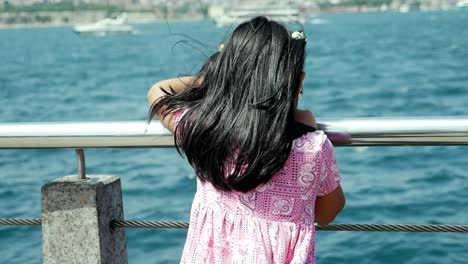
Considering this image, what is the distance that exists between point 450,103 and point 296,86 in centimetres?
2100

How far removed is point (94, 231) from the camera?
271 cm

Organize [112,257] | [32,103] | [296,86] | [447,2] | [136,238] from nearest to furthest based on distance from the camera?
[296,86]
[112,257]
[136,238]
[32,103]
[447,2]

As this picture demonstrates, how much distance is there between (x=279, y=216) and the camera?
2.22 metres

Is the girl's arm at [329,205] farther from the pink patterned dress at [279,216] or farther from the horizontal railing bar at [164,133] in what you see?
the horizontal railing bar at [164,133]

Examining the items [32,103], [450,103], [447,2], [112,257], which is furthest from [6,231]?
[447,2]

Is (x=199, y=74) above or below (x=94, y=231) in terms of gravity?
above

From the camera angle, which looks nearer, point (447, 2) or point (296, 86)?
point (296, 86)

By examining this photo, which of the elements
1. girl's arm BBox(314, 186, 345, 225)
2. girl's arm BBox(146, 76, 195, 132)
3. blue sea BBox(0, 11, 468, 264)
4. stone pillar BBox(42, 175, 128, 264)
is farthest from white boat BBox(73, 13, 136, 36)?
girl's arm BBox(314, 186, 345, 225)

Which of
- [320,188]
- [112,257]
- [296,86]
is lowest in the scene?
[112,257]

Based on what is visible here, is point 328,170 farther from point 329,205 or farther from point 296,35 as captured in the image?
point 296,35

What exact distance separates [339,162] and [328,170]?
13347 mm

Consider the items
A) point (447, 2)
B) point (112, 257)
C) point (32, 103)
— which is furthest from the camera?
point (447, 2)

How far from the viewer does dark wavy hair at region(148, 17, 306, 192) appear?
2.15 metres

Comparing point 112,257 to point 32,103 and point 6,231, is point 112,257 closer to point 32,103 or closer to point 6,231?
point 6,231
